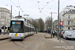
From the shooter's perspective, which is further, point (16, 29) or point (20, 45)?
point (16, 29)

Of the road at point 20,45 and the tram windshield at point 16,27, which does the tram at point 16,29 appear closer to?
the tram windshield at point 16,27

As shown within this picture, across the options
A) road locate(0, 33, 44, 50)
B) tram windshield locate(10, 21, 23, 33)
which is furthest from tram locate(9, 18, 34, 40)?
road locate(0, 33, 44, 50)

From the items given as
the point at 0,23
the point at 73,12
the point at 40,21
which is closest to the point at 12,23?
the point at 73,12

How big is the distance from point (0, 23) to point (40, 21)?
111ft

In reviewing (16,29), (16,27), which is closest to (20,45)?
(16,29)

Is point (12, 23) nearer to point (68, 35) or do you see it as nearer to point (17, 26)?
point (17, 26)

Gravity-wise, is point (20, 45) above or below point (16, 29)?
below

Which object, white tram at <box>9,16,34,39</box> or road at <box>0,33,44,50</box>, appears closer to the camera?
road at <box>0,33,44,50</box>

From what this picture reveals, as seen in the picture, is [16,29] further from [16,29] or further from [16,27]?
[16,27]

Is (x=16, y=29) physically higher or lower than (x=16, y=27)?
lower

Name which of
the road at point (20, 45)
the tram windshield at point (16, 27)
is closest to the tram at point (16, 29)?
the tram windshield at point (16, 27)

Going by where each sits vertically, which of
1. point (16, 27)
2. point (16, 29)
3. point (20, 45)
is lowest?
point (20, 45)

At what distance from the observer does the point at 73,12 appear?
52188mm

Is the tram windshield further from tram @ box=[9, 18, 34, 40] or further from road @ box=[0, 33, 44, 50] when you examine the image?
road @ box=[0, 33, 44, 50]
